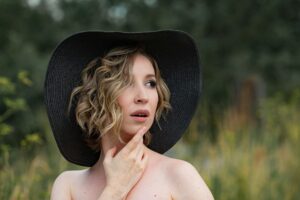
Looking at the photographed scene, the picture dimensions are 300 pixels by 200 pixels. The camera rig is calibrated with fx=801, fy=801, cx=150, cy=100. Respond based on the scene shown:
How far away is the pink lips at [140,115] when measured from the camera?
299 centimetres

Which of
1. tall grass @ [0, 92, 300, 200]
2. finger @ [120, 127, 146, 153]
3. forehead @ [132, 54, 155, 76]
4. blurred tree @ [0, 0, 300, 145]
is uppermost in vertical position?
forehead @ [132, 54, 155, 76]

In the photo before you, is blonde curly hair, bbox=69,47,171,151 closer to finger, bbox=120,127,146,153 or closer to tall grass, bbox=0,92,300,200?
finger, bbox=120,127,146,153

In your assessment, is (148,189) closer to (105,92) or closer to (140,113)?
(140,113)

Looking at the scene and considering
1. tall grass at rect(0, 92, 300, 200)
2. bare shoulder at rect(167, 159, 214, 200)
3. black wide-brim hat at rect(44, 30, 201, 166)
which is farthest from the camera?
tall grass at rect(0, 92, 300, 200)

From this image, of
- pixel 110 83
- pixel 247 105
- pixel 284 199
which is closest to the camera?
pixel 110 83

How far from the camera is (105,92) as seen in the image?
3037mm

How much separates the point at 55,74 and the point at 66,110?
151 mm

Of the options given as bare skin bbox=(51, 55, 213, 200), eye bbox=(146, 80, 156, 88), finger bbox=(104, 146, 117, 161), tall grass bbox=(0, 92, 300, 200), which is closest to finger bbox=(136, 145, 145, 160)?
bare skin bbox=(51, 55, 213, 200)

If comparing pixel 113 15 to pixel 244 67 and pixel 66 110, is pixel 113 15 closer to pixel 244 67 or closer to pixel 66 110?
pixel 244 67

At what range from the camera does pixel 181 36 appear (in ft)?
10.3

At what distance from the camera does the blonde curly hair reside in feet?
9.87

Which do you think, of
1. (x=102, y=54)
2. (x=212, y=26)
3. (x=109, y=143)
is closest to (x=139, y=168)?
(x=109, y=143)

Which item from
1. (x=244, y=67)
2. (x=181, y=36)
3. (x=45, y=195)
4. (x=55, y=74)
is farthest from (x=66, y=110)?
(x=244, y=67)

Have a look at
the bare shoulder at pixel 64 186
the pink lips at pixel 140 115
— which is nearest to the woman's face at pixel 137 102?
the pink lips at pixel 140 115
